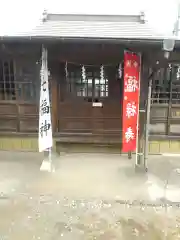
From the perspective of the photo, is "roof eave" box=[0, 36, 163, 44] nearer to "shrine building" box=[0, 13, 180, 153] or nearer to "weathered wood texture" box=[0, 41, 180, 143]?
→ "shrine building" box=[0, 13, 180, 153]

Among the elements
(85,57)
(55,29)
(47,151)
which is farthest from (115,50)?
(47,151)

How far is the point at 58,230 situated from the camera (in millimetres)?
5602

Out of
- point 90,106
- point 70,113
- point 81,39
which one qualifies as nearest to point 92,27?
point 81,39

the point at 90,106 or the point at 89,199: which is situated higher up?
the point at 90,106

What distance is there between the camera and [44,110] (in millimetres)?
7562

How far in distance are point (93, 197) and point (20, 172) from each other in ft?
7.78

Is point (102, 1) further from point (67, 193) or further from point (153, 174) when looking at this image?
point (67, 193)

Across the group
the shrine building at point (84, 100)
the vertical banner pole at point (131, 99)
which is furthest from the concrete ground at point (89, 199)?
the vertical banner pole at point (131, 99)

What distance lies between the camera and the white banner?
24.4 feet

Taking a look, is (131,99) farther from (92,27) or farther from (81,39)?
(92,27)

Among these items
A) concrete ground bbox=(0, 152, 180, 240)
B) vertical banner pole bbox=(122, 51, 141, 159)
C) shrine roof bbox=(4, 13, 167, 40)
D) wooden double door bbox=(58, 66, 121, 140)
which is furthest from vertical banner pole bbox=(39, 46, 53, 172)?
vertical banner pole bbox=(122, 51, 141, 159)

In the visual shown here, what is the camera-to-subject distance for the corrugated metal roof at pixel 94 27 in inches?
294

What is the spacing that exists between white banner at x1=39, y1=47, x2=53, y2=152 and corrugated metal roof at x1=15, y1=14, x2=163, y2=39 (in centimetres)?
83

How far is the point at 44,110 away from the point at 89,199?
2454 mm
